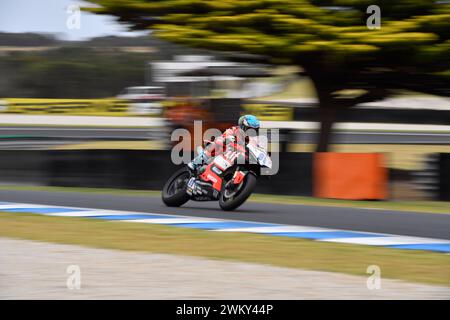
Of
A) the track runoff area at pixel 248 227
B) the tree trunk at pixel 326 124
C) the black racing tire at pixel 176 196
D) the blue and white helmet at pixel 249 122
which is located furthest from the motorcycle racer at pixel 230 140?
the tree trunk at pixel 326 124

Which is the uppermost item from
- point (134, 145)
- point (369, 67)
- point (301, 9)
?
point (301, 9)

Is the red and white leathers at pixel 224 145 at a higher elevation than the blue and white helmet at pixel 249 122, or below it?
below

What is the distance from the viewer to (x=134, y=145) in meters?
27.0

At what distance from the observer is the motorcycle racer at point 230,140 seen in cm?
1108

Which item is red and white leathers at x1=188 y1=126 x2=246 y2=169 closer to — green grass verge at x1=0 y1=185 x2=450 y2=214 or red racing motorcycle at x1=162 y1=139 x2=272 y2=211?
red racing motorcycle at x1=162 y1=139 x2=272 y2=211

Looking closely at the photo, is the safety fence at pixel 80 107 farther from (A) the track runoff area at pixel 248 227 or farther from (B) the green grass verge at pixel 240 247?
A: (B) the green grass verge at pixel 240 247

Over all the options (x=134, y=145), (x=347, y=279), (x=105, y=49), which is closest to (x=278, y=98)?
(x=105, y=49)

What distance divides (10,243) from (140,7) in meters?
8.58

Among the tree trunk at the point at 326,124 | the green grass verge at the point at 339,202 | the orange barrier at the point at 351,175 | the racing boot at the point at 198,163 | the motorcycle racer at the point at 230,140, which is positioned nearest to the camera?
the motorcycle racer at the point at 230,140

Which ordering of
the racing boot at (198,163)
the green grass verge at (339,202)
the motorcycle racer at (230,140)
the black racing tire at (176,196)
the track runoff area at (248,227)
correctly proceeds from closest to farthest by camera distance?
the track runoff area at (248,227)
the motorcycle racer at (230,140)
the racing boot at (198,163)
the black racing tire at (176,196)
the green grass verge at (339,202)

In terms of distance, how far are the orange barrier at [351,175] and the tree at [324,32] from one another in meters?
2.11

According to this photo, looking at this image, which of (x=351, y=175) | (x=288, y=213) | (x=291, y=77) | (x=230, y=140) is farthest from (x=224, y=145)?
(x=291, y=77)

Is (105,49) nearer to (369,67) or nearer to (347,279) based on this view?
(369,67)

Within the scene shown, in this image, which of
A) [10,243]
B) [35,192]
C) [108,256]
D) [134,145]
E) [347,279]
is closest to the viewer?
[347,279]
